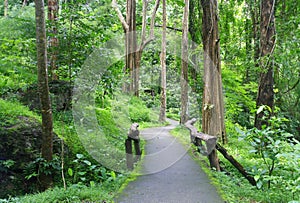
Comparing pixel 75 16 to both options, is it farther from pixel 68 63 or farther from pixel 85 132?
pixel 85 132

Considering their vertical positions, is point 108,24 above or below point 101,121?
above

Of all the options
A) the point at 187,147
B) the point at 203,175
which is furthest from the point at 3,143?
the point at 187,147

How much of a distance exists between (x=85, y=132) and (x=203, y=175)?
324 cm

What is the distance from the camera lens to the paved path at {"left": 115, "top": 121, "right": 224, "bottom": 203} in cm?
446

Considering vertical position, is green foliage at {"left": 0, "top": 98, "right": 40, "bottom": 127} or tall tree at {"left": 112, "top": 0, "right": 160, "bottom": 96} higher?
tall tree at {"left": 112, "top": 0, "right": 160, "bottom": 96}

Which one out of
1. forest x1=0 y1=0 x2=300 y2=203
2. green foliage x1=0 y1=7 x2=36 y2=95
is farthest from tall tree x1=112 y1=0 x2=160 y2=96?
green foliage x1=0 y1=7 x2=36 y2=95

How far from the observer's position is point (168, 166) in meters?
6.41

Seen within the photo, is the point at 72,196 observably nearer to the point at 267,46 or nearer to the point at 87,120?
the point at 87,120

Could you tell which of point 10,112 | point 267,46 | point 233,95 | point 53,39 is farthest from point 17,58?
point 233,95

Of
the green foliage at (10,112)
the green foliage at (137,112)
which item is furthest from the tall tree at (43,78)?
the green foliage at (137,112)

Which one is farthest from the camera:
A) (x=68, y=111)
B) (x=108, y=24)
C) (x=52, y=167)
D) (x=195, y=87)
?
(x=195, y=87)

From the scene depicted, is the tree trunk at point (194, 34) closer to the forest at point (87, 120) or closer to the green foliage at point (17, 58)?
the forest at point (87, 120)

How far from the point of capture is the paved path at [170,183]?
4.46m

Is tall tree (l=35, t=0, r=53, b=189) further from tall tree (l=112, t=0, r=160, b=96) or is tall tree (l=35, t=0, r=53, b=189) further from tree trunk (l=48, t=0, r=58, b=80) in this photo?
tall tree (l=112, t=0, r=160, b=96)
